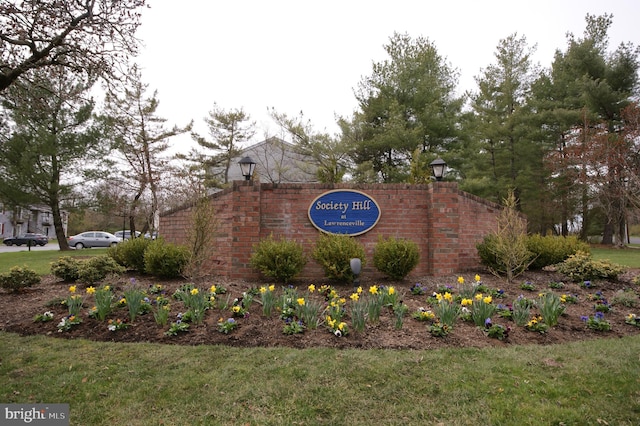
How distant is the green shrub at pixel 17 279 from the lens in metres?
6.38

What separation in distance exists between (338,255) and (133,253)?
478 centimetres

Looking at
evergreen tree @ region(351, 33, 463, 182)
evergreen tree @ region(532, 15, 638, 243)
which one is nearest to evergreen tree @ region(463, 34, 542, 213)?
evergreen tree @ region(532, 15, 638, 243)

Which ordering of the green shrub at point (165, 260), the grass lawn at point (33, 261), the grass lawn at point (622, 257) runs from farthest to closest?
1. the grass lawn at point (622, 257)
2. the grass lawn at point (33, 261)
3. the green shrub at point (165, 260)

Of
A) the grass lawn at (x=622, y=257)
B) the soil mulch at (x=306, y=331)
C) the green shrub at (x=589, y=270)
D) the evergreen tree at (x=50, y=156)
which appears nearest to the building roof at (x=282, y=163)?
the evergreen tree at (x=50, y=156)

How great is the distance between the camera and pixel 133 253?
820 centimetres

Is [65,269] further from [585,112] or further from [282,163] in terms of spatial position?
[585,112]

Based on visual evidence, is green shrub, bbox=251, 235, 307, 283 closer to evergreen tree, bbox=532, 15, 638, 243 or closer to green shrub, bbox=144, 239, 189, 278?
green shrub, bbox=144, 239, 189, 278

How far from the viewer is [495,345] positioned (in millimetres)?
3809

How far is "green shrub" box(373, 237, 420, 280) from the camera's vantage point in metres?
6.53

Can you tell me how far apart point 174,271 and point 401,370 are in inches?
212

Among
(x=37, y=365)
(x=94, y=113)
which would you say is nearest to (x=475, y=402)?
(x=37, y=365)

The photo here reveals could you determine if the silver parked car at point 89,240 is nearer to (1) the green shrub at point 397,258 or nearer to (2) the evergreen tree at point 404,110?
(2) the evergreen tree at point 404,110

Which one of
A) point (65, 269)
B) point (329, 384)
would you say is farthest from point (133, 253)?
point (329, 384)

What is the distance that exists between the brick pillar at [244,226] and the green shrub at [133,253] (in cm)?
252
